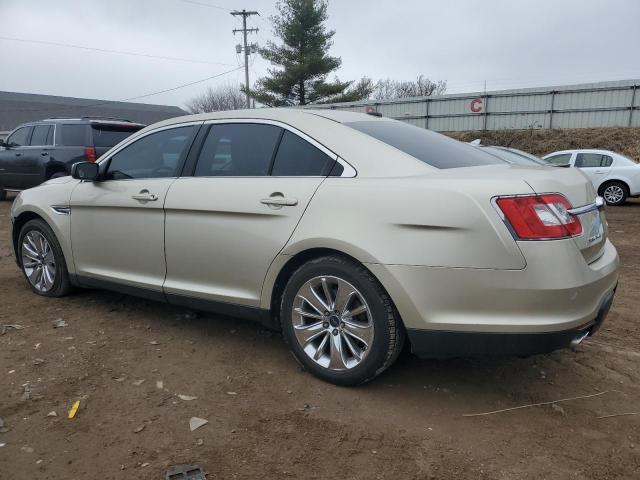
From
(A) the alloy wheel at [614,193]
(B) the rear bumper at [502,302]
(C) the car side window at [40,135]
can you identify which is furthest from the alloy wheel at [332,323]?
(A) the alloy wheel at [614,193]

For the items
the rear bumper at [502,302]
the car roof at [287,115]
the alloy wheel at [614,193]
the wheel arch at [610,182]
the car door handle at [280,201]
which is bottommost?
the alloy wheel at [614,193]

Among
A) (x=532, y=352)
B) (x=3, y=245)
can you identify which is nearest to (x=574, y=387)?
(x=532, y=352)

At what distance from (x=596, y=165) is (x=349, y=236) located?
1256 cm

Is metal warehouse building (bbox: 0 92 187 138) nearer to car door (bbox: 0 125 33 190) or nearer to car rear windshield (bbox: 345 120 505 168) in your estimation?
car door (bbox: 0 125 33 190)

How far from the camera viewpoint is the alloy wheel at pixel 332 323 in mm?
2873

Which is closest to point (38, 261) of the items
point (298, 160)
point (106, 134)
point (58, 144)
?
point (298, 160)

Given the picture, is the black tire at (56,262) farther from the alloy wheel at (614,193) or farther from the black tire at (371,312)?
the alloy wheel at (614,193)

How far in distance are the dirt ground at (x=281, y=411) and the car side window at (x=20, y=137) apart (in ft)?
29.2

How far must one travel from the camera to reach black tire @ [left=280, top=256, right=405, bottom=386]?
2.75 m

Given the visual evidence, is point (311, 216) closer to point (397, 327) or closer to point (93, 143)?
point (397, 327)

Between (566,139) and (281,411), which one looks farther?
(566,139)

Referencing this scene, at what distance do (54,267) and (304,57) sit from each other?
32448 mm

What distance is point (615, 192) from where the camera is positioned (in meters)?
13.0

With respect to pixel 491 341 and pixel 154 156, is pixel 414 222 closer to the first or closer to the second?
pixel 491 341
